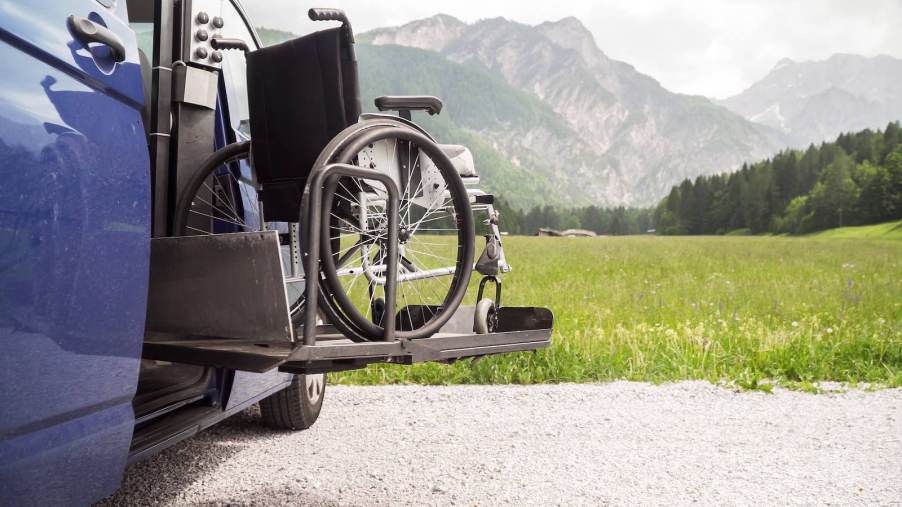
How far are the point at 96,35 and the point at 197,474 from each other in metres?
2.28

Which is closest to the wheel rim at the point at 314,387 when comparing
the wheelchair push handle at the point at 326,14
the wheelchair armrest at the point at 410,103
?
the wheelchair armrest at the point at 410,103

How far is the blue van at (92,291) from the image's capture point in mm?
1587

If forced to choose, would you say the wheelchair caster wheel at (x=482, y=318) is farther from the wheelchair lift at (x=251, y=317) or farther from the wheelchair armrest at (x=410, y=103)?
the wheelchair armrest at (x=410, y=103)

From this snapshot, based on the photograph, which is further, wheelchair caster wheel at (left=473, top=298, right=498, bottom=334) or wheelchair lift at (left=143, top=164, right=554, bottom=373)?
wheelchair caster wheel at (left=473, top=298, right=498, bottom=334)

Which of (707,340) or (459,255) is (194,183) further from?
(707,340)

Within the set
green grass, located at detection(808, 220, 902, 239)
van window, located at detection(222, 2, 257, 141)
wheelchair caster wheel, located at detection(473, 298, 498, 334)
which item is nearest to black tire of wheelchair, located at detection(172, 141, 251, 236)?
van window, located at detection(222, 2, 257, 141)

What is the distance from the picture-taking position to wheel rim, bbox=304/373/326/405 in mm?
4213

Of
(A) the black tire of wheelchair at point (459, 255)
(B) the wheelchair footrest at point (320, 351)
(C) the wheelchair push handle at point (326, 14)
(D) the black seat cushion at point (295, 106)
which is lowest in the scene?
(B) the wheelchair footrest at point (320, 351)

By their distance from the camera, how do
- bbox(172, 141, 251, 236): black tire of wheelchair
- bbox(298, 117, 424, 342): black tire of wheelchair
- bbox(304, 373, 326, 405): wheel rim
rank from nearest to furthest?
bbox(298, 117, 424, 342): black tire of wheelchair, bbox(172, 141, 251, 236): black tire of wheelchair, bbox(304, 373, 326, 405): wheel rim

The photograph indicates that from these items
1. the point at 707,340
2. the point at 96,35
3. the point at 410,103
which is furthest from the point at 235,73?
the point at 707,340

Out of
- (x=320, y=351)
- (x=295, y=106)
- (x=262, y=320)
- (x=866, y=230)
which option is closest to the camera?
(x=320, y=351)

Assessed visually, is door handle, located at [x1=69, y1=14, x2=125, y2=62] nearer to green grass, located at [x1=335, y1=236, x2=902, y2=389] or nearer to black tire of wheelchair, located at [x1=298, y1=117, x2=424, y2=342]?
black tire of wheelchair, located at [x1=298, y1=117, x2=424, y2=342]

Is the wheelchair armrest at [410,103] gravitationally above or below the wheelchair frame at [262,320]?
above

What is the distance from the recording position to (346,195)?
8.84ft
